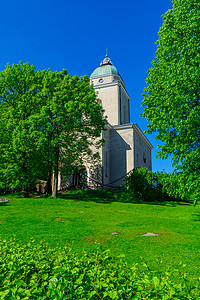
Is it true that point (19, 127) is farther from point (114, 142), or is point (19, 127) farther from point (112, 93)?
point (112, 93)

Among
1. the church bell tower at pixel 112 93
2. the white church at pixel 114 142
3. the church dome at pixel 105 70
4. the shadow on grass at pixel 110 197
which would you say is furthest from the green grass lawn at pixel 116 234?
the church dome at pixel 105 70

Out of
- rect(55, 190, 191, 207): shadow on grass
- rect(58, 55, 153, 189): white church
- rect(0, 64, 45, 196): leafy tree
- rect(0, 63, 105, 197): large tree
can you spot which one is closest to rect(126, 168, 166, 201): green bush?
rect(55, 190, 191, 207): shadow on grass

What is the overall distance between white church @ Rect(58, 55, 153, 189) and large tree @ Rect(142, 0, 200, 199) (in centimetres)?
1142

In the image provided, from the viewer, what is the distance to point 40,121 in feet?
61.7

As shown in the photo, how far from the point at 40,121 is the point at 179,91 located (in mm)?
11951

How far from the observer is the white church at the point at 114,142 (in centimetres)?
2725

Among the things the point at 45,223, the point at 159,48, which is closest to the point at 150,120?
the point at 159,48

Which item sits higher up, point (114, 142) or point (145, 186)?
point (114, 142)

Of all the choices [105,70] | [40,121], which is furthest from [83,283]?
[105,70]

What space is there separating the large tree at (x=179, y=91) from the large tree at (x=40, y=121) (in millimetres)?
8655

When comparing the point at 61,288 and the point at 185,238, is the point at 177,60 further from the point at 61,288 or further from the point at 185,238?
the point at 61,288

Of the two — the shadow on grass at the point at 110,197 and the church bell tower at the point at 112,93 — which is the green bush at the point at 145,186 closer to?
the shadow on grass at the point at 110,197

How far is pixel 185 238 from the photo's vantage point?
8242mm

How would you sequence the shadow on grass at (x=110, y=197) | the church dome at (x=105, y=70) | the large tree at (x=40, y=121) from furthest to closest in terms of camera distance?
the church dome at (x=105, y=70) → the shadow on grass at (x=110, y=197) → the large tree at (x=40, y=121)
